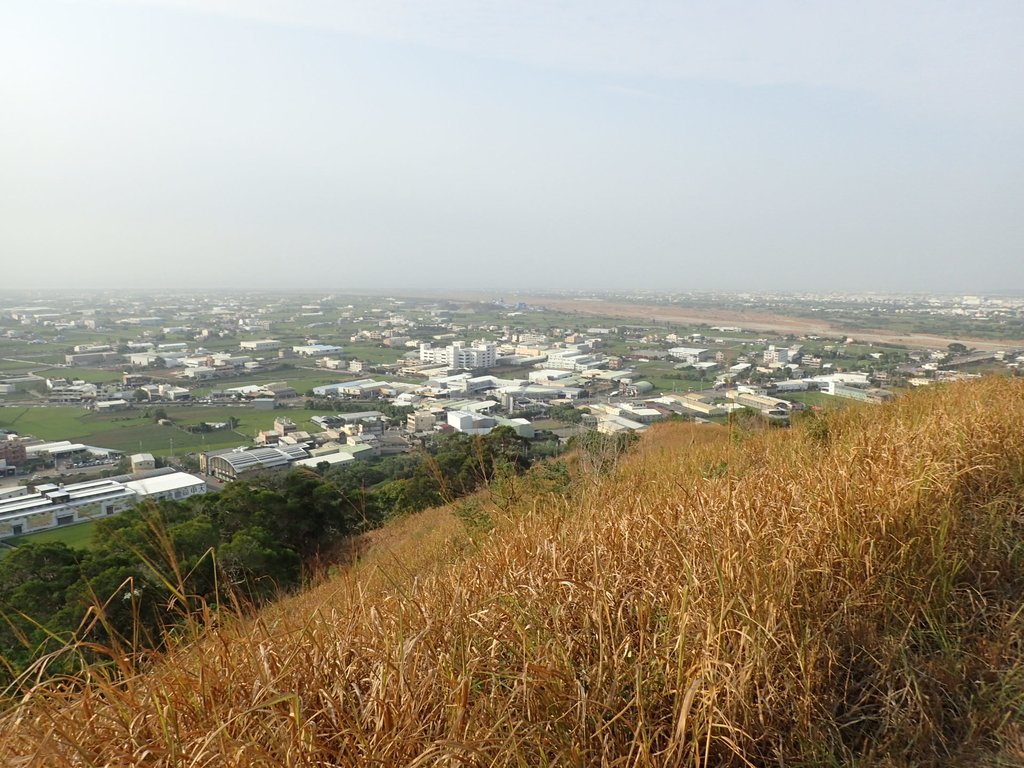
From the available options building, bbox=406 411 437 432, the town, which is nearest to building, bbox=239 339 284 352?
the town

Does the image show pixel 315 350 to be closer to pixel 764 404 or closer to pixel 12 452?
pixel 12 452

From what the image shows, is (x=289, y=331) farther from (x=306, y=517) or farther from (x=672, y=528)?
(x=672, y=528)

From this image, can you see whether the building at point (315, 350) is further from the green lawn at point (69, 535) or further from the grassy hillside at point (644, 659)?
the grassy hillside at point (644, 659)

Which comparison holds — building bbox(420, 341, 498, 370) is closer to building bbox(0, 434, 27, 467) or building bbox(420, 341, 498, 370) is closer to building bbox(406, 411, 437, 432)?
building bbox(406, 411, 437, 432)

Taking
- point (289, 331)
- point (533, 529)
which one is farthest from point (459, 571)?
point (289, 331)

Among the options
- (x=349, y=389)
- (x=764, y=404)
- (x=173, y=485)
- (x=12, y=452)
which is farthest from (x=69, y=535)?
(x=349, y=389)
